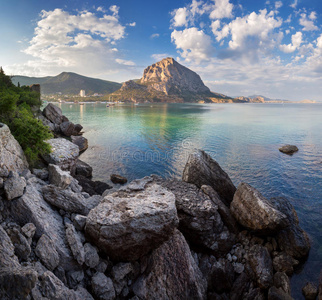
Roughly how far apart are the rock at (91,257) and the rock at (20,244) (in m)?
2.44

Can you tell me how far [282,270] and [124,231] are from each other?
408 inches

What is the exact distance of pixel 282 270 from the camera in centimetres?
1190

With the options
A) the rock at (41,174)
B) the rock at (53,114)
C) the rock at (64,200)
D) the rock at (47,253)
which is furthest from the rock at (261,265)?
the rock at (53,114)

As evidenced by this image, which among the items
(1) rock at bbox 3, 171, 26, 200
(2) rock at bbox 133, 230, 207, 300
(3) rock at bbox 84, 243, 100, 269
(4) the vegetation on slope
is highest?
(4) the vegetation on slope

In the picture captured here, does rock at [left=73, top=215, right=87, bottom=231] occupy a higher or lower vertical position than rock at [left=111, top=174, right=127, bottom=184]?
higher

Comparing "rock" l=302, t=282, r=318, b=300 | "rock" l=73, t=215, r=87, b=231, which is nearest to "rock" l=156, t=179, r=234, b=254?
"rock" l=302, t=282, r=318, b=300

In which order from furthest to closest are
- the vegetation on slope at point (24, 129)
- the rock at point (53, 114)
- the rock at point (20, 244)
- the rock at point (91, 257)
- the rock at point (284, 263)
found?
the rock at point (53, 114), the vegetation on slope at point (24, 129), the rock at point (284, 263), the rock at point (91, 257), the rock at point (20, 244)

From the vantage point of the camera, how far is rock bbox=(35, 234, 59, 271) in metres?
8.02

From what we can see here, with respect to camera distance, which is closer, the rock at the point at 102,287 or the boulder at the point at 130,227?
the rock at the point at 102,287

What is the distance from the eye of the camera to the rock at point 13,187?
29.9 ft

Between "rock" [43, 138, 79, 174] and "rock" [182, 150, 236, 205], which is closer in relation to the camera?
"rock" [182, 150, 236, 205]

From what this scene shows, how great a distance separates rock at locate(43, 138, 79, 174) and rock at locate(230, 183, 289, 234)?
19.0 metres

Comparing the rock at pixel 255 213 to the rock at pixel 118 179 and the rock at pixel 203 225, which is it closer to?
the rock at pixel 203 225

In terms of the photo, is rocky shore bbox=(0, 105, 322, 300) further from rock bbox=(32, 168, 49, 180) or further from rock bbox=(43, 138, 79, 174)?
rock bbox=(43, 138, 79, 174)
